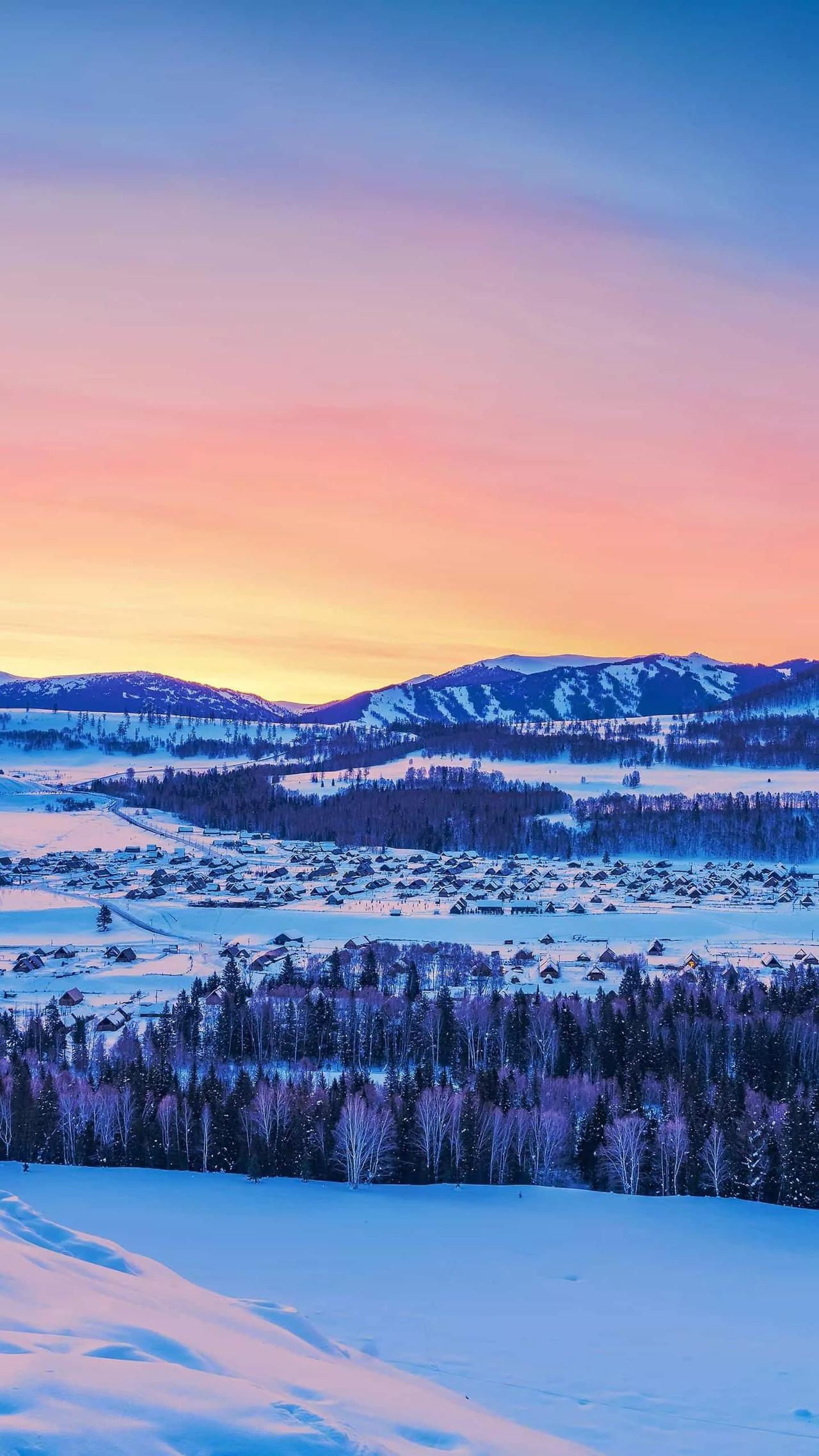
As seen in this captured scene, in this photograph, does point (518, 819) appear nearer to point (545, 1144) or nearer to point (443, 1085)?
point (443, 1085)

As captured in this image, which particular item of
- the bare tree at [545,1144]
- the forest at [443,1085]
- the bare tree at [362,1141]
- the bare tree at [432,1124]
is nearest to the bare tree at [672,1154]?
the forest at [443,1085]

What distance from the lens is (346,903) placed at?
91750 millimetres

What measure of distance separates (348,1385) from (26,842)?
131 meters

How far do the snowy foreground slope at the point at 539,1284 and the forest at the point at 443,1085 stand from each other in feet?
6.00

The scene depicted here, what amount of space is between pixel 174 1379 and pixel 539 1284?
18057 mm

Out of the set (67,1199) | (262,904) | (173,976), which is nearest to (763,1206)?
(67,1199)

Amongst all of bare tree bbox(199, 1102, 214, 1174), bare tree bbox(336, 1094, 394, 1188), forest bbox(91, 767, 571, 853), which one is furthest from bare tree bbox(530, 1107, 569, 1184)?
forest bbox(91, 767, 571, 853)

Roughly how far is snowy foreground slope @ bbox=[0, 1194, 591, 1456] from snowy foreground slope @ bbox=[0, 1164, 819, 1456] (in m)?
0.39

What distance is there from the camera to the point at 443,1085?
36219 mm

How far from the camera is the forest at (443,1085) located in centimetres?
3222

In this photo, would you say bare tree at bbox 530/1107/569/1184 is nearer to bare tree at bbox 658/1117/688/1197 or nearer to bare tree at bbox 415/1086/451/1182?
bare tree at bbox 415/1086/451/1182

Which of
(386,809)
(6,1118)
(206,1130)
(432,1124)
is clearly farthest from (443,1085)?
(386,809)

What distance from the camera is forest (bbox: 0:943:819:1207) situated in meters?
32.2

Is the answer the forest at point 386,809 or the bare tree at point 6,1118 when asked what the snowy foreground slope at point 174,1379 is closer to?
the bare tree at point 6,1118
